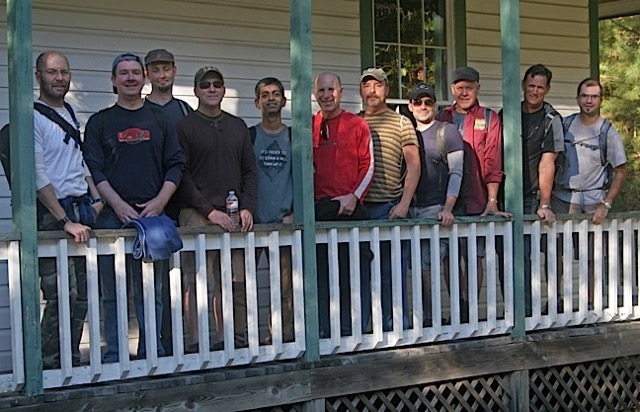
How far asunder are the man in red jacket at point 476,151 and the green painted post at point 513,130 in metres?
0.09

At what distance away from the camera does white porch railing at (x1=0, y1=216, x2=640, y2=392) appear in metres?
4.94

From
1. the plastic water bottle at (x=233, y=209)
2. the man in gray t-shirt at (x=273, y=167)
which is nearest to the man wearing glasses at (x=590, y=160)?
the man in gray t-shirt at (x=273, y=167)

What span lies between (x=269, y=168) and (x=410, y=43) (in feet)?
10.2

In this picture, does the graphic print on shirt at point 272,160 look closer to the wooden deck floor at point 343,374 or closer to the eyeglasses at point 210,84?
the eyeglasses at point 210,84

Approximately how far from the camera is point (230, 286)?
→ 5402 mm

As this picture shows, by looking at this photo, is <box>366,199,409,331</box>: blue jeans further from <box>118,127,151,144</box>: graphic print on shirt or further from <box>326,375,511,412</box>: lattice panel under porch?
<box>118,127,151,144</box>: graphic print on shirt

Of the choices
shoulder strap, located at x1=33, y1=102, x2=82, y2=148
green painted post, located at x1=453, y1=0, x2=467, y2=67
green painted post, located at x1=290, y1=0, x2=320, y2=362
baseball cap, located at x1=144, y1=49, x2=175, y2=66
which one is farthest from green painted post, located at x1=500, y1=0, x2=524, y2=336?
shoulder strap, located at x1=33, y1=102, x2=82, y2=148

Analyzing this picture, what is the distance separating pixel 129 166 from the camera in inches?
207

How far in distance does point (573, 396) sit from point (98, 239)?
3.86 metres

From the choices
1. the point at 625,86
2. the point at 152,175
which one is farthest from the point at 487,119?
the point at 625,86

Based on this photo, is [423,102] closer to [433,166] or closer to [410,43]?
[433,166]

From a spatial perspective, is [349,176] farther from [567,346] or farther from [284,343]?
[567,346]

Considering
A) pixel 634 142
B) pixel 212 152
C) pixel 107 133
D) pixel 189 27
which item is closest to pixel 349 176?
pixel 212 152

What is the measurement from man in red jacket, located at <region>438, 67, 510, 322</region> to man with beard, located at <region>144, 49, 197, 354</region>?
6.62ft
